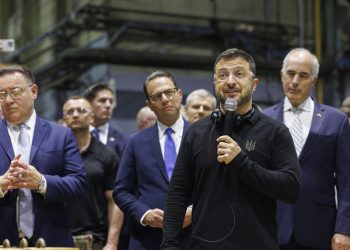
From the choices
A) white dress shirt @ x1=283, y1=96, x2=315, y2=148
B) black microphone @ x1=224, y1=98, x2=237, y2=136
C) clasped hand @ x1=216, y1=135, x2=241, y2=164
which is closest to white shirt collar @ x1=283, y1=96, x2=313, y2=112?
white dress shirt @ x1=283, y1=96, x2=315, y2=148

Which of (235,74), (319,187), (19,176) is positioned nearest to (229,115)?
(235,74)

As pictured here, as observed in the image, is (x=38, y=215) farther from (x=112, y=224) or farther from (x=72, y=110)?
(x=72, y=110)

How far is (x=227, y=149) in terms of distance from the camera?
306 centimetres

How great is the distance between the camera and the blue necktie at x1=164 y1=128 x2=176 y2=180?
15.0 ft

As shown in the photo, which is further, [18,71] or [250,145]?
[18,71]

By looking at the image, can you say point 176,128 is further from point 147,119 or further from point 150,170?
point 147,119

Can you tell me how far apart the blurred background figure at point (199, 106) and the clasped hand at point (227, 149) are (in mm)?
2677

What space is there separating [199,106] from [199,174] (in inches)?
99.6

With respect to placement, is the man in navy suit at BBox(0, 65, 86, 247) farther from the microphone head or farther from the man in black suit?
the man in black suit

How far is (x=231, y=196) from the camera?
320 cm

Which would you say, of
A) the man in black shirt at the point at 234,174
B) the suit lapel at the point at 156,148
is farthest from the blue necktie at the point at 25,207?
the man in black shirt at the point at 234,174

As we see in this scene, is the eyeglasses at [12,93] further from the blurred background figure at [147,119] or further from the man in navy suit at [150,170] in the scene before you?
the blurred background figure at [147,119]

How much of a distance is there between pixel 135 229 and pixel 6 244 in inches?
51.1

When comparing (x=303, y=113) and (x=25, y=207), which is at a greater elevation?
(x=303, y=113)
